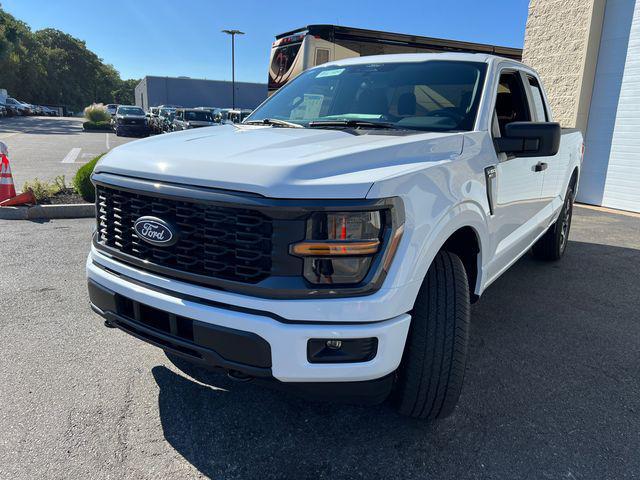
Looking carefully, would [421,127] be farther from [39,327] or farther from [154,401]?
[39,327]

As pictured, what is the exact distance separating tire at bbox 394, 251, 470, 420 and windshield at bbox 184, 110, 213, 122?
863 inches

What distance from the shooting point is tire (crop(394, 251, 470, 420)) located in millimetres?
2207

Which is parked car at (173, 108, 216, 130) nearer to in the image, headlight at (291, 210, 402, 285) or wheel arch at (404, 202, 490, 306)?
wheel arch at (404, 202, 490, 306)

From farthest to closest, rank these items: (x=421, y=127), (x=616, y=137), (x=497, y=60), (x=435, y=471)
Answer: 1. (x=616, y=137)
2. (x=497, y=60)
3. (x=421, y=127)
4. (x=435, y=471)

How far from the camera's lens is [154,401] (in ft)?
8.84

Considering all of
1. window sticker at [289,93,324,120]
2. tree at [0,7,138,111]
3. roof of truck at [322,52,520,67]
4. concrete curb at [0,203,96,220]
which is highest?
tree at [0,7,138,111]

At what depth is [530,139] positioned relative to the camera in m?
2.81

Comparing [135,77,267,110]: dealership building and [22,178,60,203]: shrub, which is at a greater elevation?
[135,77,267,110]: dealership building

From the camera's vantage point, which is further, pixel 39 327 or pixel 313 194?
→ pixel 39 327

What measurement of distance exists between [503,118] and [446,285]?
1.84 metres

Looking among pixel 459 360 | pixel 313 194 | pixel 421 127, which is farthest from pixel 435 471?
pixel 421 127

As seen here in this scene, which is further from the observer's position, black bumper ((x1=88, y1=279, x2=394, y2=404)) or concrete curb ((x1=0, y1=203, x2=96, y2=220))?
concrete curb ((x1=0, y1=203, x2=96, y2=220))

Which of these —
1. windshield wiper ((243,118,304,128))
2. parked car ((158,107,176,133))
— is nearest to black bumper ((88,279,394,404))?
windshield wiper ((243,118,304,128))

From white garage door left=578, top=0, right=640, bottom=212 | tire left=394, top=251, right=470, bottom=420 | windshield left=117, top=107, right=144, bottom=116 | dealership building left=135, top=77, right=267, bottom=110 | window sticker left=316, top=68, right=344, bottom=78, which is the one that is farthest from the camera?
dealership building left=135, top=77, right=267, bottom=110
